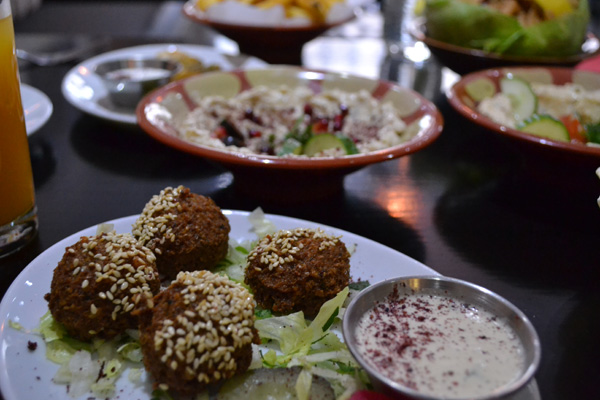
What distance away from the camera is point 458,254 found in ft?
7.21

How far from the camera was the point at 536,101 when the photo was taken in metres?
3.08

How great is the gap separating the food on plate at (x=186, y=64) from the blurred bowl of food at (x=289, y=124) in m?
0.61

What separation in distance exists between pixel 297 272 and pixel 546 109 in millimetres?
2116

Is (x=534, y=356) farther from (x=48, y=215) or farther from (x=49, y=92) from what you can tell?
(x=49, y=92)

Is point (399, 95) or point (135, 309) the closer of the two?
point (135, 309)

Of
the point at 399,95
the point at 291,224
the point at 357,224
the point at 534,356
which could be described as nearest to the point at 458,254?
the point at 357,224

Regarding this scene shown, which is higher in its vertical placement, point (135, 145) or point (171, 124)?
point (171, 124)

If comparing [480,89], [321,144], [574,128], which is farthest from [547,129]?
[321,144]

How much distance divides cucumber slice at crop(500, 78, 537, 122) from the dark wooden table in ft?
0.76

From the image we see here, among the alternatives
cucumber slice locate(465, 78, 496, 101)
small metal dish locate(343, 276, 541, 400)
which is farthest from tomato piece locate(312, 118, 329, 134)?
small metal dish locate(343, 276, 541, 400)

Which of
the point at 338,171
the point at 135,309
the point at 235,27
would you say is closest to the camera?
the point at 135,309

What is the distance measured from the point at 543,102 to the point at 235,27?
2138 millimetres

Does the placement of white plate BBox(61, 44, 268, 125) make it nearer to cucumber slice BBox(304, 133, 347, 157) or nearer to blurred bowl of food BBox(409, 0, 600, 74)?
cucumber slice BBox(304, 133, 347, 157)

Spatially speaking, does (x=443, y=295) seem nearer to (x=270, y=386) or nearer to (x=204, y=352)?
(x=270, y=386)
